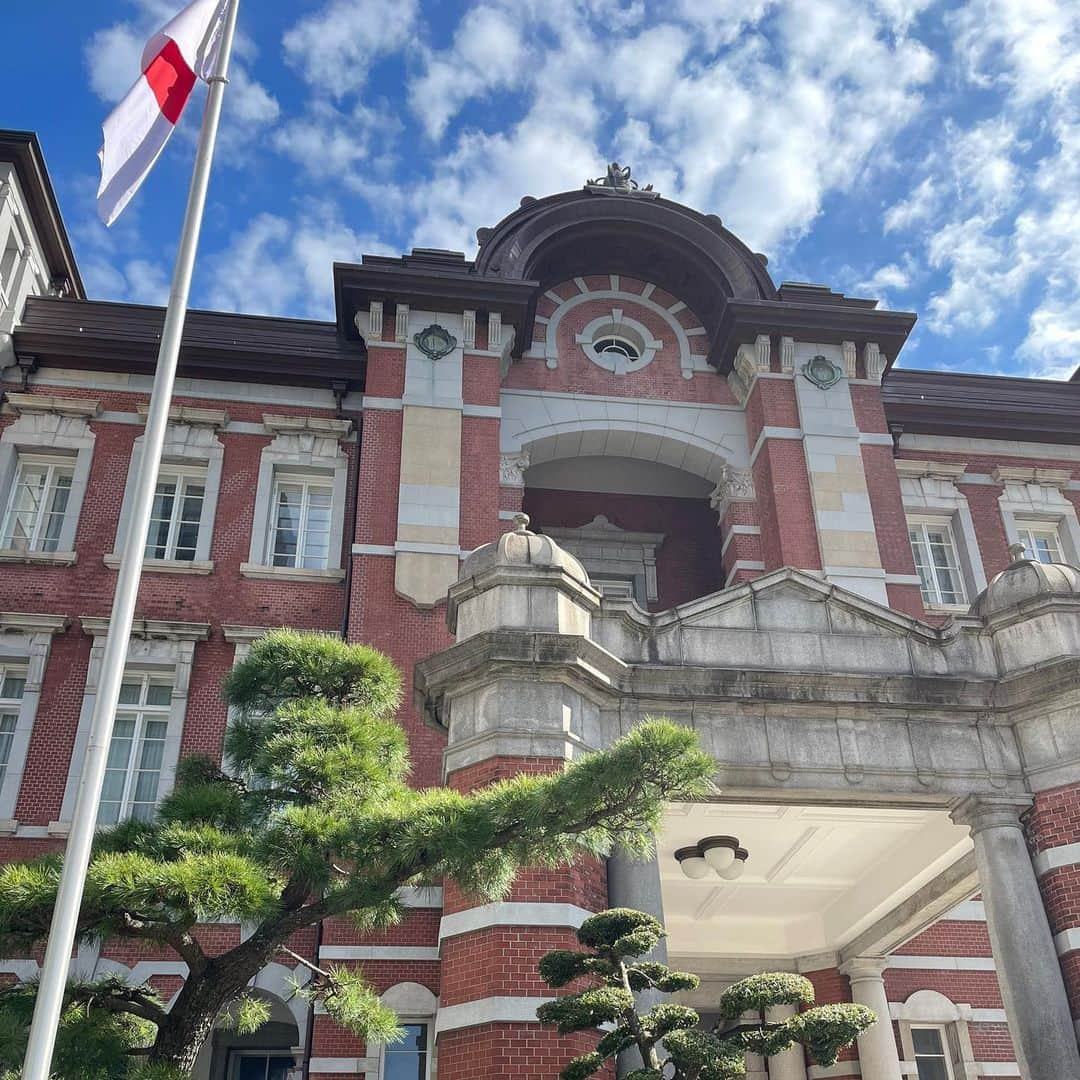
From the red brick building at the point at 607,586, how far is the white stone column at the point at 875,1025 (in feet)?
0.13

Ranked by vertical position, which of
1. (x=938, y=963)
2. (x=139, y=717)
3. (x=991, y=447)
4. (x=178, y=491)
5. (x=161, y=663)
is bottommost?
(x=938, y=963)

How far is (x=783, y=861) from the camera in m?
13.0

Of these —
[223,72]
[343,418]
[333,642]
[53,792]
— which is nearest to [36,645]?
[53,792]

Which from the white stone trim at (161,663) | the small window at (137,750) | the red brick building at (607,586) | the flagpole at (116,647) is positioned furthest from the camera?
the white stone trim at (161,663)

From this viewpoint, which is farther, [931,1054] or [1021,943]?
[931,1054]

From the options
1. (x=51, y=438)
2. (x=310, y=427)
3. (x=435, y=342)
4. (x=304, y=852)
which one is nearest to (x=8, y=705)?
(x=51, y=438)

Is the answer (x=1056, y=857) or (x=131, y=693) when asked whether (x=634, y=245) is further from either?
(x=1056, y=857)

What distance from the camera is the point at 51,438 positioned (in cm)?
1761

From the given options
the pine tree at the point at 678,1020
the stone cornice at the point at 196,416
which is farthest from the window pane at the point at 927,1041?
the stone cornice at the point at 196,416

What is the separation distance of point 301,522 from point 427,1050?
7868 millimetres

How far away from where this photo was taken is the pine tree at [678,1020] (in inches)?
303

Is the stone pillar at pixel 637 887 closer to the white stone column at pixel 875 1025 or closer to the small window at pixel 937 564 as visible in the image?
the white stone column at pixel 875 1025

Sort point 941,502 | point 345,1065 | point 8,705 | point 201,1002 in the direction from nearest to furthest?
point 201,1002 → point 345,1065 → point 8,705 → point 941,502

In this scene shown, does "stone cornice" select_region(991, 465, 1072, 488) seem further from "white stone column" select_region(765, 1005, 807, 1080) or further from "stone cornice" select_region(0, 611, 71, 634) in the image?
"stone cornice" select_region(0, 611, 71, 634)
